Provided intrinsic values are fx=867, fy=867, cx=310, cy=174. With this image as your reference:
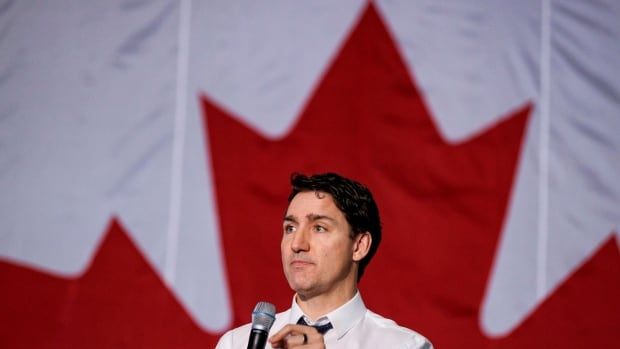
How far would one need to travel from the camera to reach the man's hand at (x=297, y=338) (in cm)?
172

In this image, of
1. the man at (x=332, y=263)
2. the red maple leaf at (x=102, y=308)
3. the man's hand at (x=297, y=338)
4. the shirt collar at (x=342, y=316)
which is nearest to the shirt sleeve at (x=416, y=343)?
the man at (x=332, y=263)

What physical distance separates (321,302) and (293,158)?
3.98 ft

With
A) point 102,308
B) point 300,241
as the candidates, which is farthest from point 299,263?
point 102,308

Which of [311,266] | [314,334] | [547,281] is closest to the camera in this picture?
[314,334]

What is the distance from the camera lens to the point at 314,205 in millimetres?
1986

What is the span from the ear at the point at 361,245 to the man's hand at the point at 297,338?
0.31m

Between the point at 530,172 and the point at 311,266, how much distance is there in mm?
1355

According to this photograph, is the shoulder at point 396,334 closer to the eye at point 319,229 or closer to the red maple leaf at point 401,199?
the eye at point 319,229

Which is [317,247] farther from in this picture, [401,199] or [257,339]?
[401,199]

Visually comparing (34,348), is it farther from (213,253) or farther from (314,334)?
(314,334)

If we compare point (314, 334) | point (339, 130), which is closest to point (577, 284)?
point (339, 130)

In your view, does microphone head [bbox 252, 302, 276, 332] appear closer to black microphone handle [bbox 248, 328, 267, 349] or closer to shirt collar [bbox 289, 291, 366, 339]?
black microphone handle [bbox 248, 328, 267, 349]

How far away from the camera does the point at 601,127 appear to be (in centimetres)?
301

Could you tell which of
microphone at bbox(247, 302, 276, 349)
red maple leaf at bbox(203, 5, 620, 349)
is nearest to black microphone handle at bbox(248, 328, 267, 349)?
microphone at bbox(247, 302, 276, 349)
